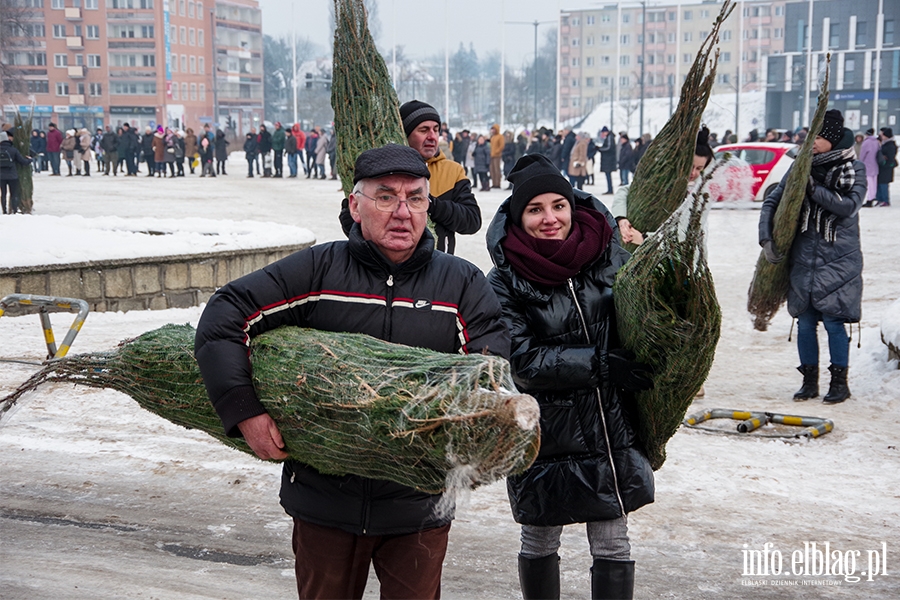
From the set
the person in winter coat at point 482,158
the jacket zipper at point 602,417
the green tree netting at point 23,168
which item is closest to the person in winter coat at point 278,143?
the person in winter coat at point 482,158

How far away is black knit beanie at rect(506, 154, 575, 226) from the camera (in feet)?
10.7

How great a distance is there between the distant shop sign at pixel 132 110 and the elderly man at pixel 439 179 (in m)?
75.9

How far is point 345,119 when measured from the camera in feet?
16.3

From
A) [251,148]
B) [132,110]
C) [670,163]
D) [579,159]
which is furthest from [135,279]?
[132,110]

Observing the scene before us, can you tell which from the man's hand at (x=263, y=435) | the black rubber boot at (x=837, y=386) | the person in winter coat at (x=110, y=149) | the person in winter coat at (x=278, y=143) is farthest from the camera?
the person in winter coat at (x=110, y=149)

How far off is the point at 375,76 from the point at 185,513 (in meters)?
2.34

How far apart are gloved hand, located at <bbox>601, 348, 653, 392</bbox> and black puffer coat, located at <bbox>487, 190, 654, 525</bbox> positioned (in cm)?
4

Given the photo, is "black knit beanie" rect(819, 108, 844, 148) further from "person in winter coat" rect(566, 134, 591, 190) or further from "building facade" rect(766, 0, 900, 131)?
"building facade" rect(766, 0, 900, 131)

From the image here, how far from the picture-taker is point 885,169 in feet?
65.2

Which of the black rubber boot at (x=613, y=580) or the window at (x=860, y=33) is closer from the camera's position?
the black rubber boot at (x=613, y=580)

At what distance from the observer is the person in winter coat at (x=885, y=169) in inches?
780

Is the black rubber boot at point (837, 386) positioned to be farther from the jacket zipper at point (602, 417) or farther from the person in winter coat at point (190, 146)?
the person in winter coat at point (190, 146)

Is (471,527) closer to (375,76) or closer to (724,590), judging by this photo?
(724,590)

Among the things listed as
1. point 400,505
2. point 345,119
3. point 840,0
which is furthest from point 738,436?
point 840,0
